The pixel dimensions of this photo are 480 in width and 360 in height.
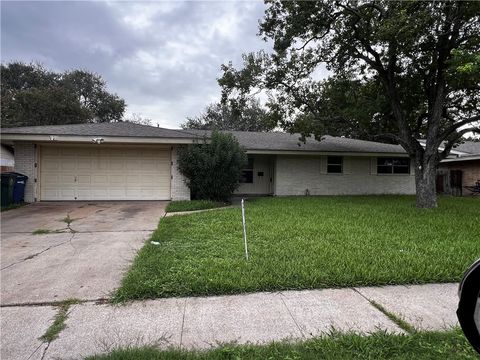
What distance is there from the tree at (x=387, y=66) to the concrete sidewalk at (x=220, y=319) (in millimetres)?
8569

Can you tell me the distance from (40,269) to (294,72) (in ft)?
39.1

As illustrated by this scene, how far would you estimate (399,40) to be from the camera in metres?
9.83

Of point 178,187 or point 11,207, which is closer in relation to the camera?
point 11,207

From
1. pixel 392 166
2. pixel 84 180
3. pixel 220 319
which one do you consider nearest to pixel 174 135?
pixel 84 180

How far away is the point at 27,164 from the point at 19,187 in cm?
107

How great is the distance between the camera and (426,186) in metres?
12.0

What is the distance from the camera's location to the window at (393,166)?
58.6ft

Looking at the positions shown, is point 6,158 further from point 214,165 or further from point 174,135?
point 214,165

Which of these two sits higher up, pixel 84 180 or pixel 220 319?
pixel 84 180

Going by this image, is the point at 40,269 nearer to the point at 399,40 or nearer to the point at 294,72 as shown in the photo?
the point at 399,40

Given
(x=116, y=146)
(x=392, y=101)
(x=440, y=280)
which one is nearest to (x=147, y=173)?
(x=116, y=146)

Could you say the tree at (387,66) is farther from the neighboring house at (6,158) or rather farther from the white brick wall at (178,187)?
the neighboring house at (6,158)

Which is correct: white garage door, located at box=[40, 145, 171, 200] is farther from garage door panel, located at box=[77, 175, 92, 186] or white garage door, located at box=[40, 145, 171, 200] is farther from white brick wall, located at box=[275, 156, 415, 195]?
white brick wall, located at box=[275, 156, 415, 195]

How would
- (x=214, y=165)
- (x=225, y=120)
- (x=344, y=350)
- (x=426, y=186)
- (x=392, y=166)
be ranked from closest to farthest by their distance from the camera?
(x=344, y=350) → (x=426, y=186) → (x=214, y=165) → (x=392, y=166) → (x=225, y=120)
